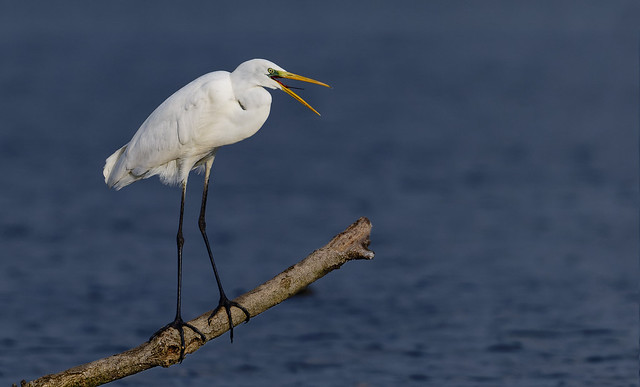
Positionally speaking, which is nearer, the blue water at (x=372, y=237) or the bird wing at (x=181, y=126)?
the bird wing at (x=181, y=126)

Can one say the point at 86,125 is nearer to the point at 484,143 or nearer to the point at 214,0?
the point at 484,143

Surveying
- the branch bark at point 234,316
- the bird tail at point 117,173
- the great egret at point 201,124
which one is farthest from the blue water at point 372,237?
the branch bark at point 234,316

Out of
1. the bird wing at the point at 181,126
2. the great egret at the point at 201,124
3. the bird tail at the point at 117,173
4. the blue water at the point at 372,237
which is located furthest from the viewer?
the blue water at the point at 372,237

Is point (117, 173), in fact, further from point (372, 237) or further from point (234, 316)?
point (372, 237)

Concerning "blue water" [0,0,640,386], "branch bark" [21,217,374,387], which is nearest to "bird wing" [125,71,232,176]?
"branch bark" [21,217,374,387]

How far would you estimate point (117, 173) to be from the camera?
367 inches

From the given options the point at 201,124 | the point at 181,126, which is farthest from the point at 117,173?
the point at 201,124

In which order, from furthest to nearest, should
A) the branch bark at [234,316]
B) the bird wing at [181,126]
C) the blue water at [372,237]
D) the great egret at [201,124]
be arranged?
the blue water at [372,237] → the bird wing at [181,126] → the great egret at [201,124] → the branch bark at [234,316]

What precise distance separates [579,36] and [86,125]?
6197 centimetres

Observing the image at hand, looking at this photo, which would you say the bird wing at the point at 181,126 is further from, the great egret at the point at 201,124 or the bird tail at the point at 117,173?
the bird tail at the point at 117,173

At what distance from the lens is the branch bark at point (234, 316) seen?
→ 729 centimetres

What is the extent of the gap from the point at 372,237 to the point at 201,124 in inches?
432

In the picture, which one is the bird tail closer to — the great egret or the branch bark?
the great egret

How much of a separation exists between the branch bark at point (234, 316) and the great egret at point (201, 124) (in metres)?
0.07
